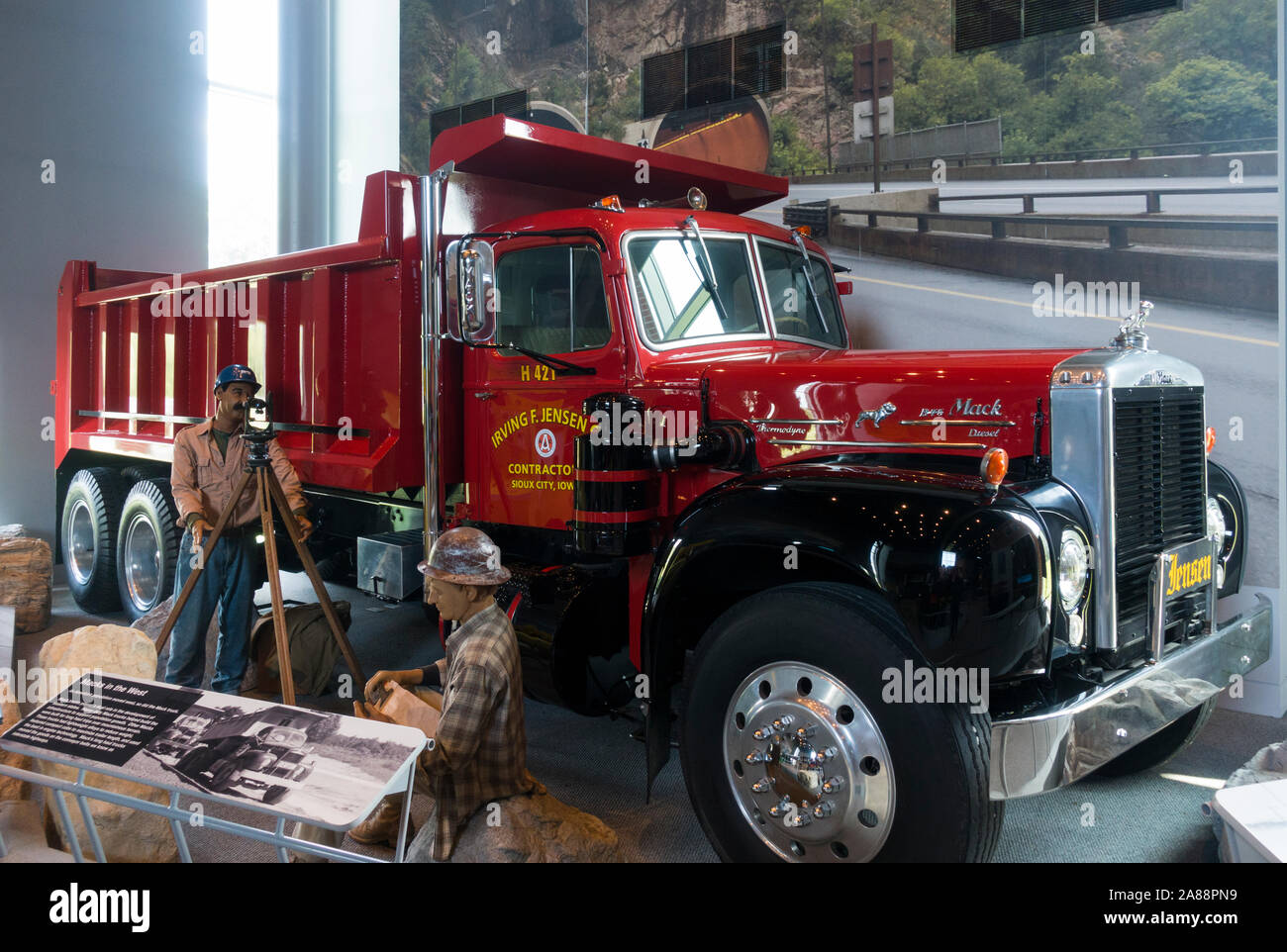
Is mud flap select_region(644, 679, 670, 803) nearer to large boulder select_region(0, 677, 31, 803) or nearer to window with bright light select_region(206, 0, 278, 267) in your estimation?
large boulder select_region(0, 677, 31, 803)

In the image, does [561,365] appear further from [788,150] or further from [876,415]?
[788,150]

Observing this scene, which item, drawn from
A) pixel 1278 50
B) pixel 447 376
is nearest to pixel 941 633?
pixel 447 376

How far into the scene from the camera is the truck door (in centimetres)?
373

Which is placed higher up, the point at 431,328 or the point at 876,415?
the point at 431,328

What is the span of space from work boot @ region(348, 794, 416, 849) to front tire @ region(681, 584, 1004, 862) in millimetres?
998

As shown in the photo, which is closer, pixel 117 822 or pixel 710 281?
pixel 117 822

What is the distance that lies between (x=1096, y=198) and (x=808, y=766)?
3715 mm

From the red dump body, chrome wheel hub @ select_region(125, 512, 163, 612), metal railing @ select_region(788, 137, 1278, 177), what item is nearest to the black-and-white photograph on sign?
the red dump body

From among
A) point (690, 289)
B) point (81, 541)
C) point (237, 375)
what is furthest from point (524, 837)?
point (81, 541)

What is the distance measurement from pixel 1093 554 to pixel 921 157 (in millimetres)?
3640

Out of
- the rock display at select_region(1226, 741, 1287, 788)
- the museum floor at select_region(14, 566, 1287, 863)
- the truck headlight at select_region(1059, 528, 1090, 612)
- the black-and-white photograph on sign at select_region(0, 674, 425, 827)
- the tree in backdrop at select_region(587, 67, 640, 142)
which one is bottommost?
the museum floor at select_region(14, 566, 1287, 863)

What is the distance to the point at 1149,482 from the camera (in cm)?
294

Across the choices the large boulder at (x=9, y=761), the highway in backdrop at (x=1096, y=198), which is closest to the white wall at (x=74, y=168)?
the large boulder at (x=9, y=761)
